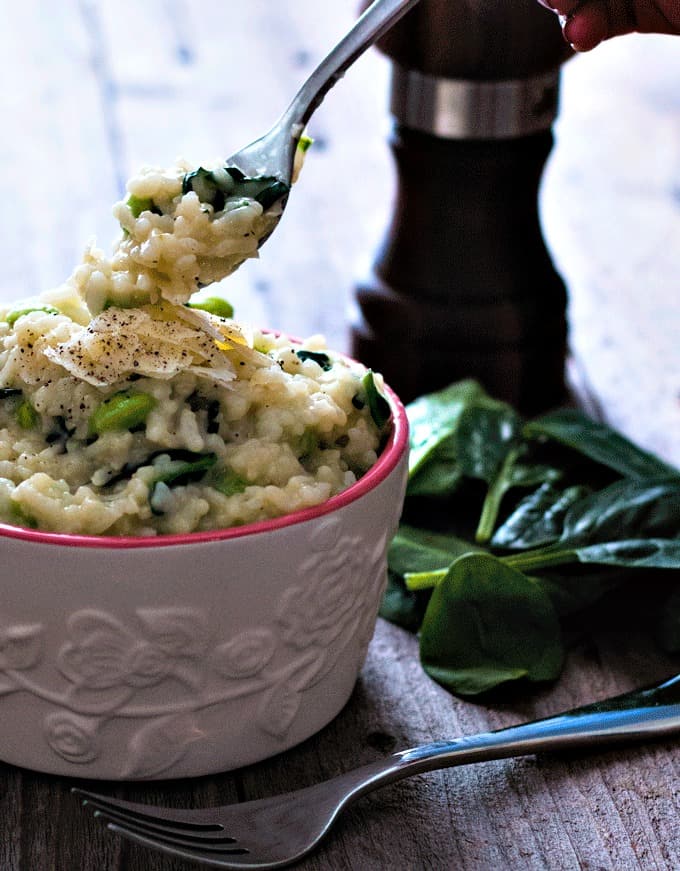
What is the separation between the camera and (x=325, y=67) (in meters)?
1.46

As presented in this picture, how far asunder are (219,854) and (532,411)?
4.22 feet

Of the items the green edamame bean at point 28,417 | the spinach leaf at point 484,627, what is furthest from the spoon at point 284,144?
the spinach leaf at point 484,627

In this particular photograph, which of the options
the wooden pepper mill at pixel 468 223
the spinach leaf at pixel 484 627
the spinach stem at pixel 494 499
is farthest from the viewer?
the wooden pepper mill at pixel 468 223

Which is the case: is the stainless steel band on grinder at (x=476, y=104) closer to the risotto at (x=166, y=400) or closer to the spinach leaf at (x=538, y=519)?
the spinach leaf at (x=538, y=519)

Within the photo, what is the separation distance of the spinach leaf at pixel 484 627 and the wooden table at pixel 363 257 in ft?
0.11

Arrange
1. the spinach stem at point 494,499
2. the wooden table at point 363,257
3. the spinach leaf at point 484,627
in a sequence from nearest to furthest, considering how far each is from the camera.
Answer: the wooden table at point 363,257, the spinach leaf at point 484,627, the spinach stem at point 494,499

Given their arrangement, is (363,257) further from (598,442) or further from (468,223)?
(598,442)

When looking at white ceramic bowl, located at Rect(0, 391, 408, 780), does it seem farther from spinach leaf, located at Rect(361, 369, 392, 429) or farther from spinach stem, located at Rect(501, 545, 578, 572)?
spinach stem, located at Rect(501, 545, 578, 572)

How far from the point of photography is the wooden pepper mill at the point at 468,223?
2.11m

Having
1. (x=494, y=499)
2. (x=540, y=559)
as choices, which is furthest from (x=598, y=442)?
(x=540, y=559)

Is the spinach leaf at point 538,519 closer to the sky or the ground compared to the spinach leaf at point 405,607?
closer to the sky

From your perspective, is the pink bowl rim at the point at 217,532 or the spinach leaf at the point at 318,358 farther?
the spinach leaf at the point at 318,358

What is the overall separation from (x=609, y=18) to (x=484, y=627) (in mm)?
807

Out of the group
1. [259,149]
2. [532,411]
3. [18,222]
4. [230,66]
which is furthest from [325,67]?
[230,66]
